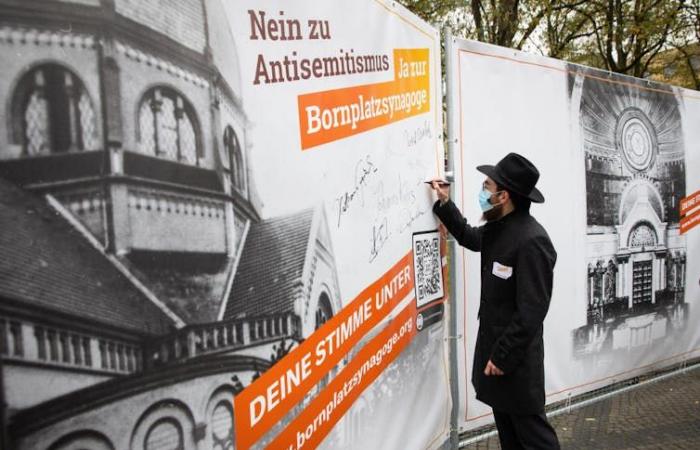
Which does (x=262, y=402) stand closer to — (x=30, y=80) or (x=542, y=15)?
(x=30, y=80)

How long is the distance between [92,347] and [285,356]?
83 centimetres

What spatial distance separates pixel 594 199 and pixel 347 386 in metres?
3.14

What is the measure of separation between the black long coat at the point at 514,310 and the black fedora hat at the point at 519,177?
0.12m

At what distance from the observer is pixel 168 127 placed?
1695mm

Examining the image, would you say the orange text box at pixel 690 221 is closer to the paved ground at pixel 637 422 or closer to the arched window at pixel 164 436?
the paved ground at pixel 637 422

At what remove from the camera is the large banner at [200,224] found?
4.47ft

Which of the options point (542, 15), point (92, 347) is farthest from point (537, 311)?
point (542, 15)

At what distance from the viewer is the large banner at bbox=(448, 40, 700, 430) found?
12.7ft

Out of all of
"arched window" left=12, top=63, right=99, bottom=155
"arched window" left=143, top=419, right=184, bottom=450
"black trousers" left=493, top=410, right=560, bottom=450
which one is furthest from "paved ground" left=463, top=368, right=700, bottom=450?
"arched window" left=12, top=63, right=99, bottom=155

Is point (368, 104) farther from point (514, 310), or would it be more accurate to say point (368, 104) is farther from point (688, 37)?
point (688, 37)
